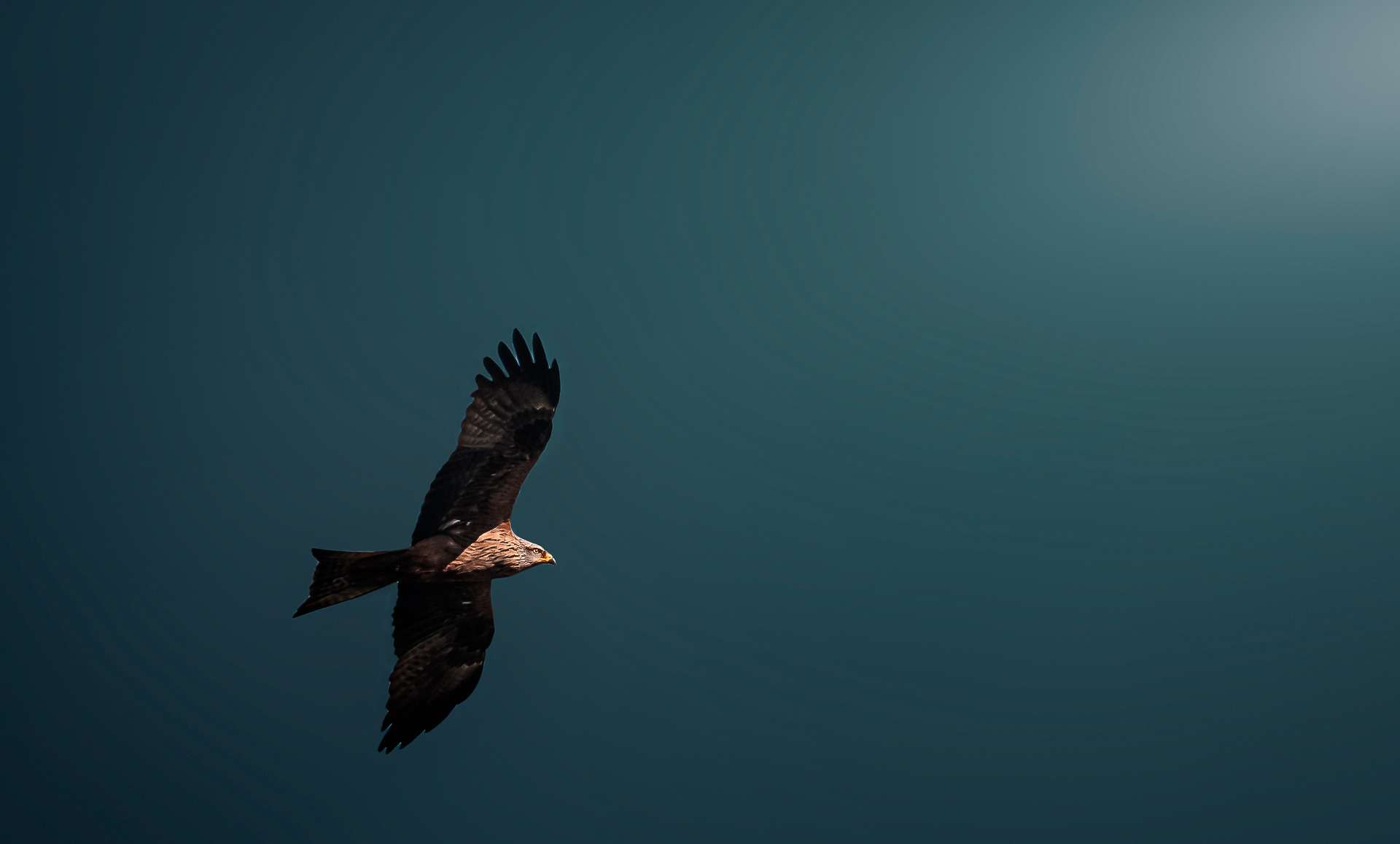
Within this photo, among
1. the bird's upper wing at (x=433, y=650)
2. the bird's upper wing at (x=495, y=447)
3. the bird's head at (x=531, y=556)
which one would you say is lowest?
the bird's upper wing at (x=433, y=650)

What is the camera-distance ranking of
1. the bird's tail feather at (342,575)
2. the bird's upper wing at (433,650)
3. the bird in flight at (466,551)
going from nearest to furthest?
the bird's tail feather at (342,575)
the bird in flight at (466,551)
the bird's upper wing at (433,650)

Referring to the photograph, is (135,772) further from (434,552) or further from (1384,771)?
(1384,771)

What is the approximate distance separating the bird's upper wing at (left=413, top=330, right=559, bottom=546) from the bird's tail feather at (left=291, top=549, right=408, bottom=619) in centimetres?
27

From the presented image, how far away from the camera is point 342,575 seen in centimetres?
332

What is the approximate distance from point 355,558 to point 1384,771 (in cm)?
760

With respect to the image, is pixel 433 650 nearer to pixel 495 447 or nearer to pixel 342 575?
pixel 342 575

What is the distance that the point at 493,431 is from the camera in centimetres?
376

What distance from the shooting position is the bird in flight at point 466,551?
11.8 feet

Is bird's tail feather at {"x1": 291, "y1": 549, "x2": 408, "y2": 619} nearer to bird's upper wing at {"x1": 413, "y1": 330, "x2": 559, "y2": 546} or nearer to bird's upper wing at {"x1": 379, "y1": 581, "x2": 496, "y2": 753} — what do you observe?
bird's upper wing at {"x1": 413, "y1": 330, "x2": 559, "y2": 546}

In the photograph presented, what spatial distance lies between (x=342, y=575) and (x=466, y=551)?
1.56ft

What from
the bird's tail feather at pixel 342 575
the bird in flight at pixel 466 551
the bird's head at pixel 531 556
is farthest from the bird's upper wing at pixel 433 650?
the bird's tail feather at pixel 342 575

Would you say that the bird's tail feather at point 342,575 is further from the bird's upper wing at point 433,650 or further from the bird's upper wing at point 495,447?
the bird's upper wing at point 433,650

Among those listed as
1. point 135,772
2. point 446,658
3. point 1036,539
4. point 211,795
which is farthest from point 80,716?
point 1036,539

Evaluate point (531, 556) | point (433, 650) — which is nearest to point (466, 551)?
point (531, 556)
